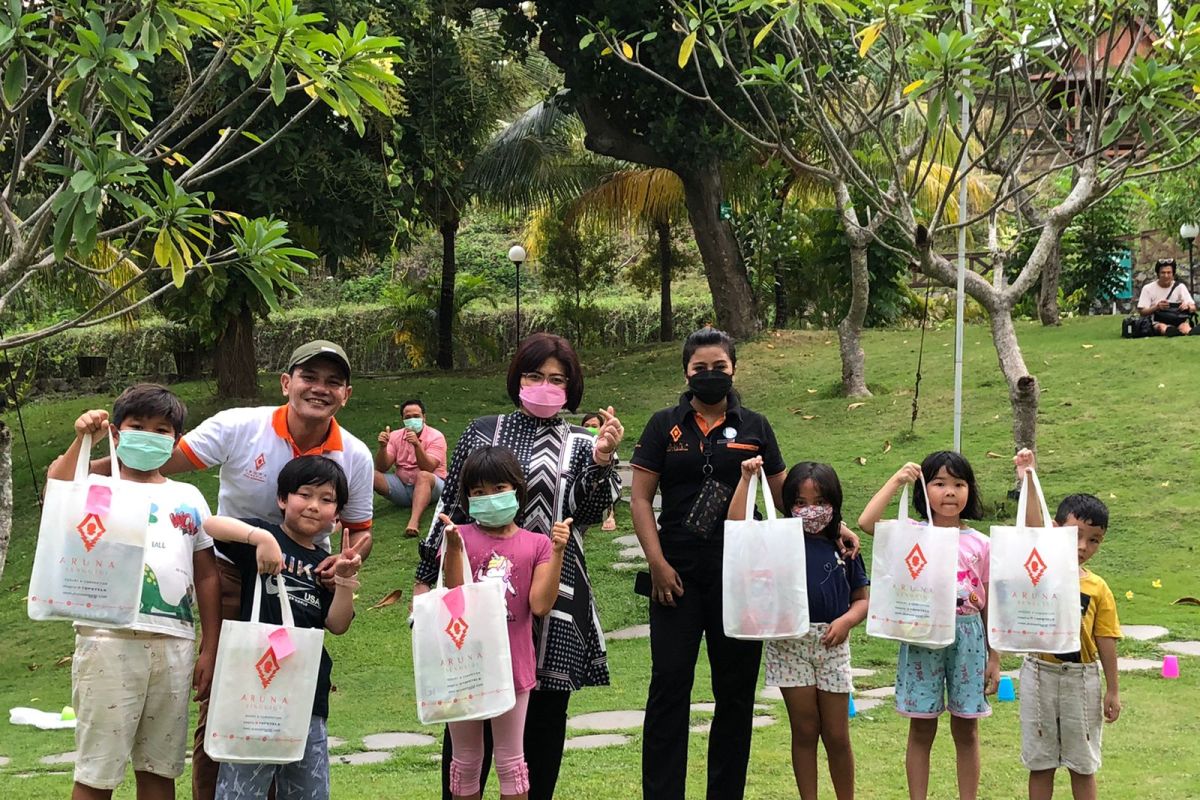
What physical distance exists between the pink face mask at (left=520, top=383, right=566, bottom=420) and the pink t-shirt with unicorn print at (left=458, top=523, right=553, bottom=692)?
0.44 metres

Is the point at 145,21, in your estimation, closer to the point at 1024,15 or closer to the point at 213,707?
the point at 213,707

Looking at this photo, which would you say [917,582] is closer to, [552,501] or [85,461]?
[552,501]

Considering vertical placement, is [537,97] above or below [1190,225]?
above

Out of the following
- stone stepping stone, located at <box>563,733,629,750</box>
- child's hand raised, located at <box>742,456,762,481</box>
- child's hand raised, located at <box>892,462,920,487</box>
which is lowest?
stone stepping stone, located at <box>563,733,629,750</box>

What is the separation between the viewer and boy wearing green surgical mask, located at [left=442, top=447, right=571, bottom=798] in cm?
411

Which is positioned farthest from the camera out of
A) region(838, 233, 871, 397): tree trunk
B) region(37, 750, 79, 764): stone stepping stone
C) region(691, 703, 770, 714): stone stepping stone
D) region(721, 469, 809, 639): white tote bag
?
region(838, 233, 871, 397): tree trunk

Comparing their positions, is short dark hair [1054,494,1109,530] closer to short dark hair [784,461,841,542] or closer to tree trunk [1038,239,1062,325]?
short dark hair [784,461,841,542]

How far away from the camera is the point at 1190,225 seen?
19.5 metres

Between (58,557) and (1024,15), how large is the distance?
5.77 m

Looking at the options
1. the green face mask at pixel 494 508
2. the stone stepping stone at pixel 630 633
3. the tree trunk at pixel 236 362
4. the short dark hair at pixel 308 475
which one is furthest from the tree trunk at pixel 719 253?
the short dark hair at pixel 308 475

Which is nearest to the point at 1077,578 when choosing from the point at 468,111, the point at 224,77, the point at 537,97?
the point at 224,77

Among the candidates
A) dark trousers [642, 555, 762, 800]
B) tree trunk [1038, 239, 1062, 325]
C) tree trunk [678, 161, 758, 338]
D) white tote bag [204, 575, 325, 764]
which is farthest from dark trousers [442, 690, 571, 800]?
tree trunk [1038, 239, 1062, 325]

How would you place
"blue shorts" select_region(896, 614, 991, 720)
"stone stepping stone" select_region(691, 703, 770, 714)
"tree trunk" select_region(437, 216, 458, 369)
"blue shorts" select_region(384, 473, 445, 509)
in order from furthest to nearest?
1. "tree trunk" select_region(437, 216, 458, 369)
2. "blue shorts" select_region(384, 473, 445, 509)
3. "stone stepping stone" select_region(691, 703, 770, 714)
4. "blue shorts" select_region(896, 614, 991, 720)

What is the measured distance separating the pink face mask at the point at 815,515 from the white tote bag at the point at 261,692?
1.81 m
